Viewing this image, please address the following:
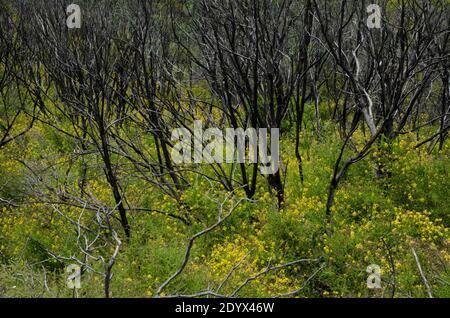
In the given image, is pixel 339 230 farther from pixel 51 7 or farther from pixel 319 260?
pixel 51 7

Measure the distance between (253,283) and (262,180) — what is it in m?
2.95

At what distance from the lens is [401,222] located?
636 cm

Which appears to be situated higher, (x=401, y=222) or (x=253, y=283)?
(x=401, y=222)

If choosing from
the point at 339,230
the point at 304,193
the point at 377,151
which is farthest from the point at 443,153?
the point at 339,230

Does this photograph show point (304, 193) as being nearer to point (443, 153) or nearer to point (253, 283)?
point (253, 283)

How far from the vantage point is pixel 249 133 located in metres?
8.09

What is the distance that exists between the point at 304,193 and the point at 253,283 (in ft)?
7.63

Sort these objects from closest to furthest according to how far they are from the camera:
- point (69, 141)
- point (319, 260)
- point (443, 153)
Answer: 1. point (319, 260)
2. point (443, 153)
3. point (69, 141)
